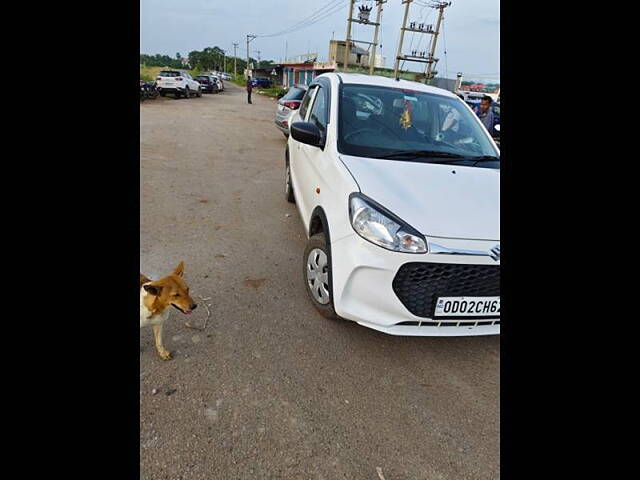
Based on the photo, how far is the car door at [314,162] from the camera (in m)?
2.93

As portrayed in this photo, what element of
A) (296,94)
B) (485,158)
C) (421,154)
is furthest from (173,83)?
(485,158)

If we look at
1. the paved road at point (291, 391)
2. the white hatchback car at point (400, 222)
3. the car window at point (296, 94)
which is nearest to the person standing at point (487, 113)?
the white hatchback car at point (400, 222)

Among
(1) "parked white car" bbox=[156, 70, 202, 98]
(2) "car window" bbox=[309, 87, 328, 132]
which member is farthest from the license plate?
(1) "parked white car" bbox=[156, 70, 202, 98]

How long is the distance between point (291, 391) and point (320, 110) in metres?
2.61

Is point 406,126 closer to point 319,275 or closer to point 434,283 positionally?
point 319,275

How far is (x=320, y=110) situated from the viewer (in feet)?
11.6

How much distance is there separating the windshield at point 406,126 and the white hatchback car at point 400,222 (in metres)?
0.01

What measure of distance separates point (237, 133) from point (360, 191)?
404 inches

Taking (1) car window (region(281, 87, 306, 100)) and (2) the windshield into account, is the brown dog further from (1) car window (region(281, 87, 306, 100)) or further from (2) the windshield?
(1) car window (region(281, 87, 306, 100))

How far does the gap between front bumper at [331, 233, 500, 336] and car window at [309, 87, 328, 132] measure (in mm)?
1388

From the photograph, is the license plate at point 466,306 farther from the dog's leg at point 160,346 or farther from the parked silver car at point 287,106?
the parked silver car at point 287,106
